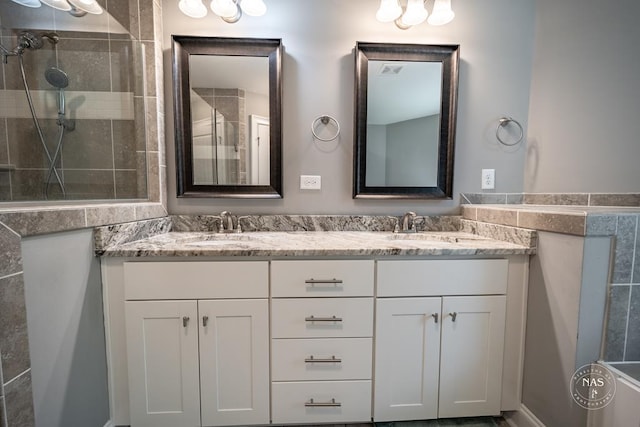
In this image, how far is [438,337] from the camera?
3.74 feet

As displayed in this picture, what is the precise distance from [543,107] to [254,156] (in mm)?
1718

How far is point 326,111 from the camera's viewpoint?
1.55m

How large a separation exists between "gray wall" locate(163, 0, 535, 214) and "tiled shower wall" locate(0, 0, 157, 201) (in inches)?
6.2

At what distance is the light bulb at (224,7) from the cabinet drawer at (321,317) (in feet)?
4.81

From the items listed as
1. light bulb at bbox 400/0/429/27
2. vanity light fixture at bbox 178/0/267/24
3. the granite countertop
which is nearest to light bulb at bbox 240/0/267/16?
vanity light fixture at bbox 178/0/267/24

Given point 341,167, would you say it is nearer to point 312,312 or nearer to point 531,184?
point 312,312

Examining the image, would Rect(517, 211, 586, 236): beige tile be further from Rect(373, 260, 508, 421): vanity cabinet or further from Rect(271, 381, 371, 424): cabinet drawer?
Rect(271, 381, 371, 424): cabinet drawer

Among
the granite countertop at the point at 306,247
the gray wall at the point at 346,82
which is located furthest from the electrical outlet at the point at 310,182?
the granite countertop at the point at 306,247

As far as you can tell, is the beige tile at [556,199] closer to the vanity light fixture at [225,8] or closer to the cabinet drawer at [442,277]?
the cabinet drawer at [442,277]

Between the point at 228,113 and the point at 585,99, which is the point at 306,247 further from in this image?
the point at 585,99

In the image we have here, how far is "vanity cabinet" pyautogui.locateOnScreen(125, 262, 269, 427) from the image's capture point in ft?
3.54

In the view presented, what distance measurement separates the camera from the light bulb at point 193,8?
1346 millimetres

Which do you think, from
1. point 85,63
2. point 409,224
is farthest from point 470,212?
point 85,63

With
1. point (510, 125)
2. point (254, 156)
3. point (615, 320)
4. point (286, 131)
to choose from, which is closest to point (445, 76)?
point (510, 125)
